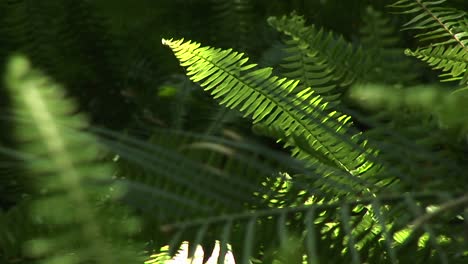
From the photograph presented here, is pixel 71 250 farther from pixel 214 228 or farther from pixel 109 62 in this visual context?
pixel 109 62

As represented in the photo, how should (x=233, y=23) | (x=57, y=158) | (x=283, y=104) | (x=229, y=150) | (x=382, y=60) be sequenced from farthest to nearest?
(x=233, y=23)
(x=382, y=60)
(x=283, y=104)
(x=229, y=150)
(x=57, y=158)

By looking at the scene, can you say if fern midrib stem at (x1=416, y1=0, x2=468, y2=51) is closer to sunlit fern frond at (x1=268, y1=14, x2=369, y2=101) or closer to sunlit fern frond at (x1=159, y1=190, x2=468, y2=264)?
sunlit fern frond at (x1=268, y1=14, x2=369, y2=101)

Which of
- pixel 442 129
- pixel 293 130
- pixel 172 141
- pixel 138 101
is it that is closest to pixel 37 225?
pixel 172 141

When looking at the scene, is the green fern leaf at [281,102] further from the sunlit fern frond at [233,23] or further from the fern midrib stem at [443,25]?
the sunlit fern frond at [233,23]

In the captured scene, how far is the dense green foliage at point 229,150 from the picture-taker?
1.01ft

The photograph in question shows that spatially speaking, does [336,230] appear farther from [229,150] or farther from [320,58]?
[320,58]

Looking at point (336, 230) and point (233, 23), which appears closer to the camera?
point (336, 230)

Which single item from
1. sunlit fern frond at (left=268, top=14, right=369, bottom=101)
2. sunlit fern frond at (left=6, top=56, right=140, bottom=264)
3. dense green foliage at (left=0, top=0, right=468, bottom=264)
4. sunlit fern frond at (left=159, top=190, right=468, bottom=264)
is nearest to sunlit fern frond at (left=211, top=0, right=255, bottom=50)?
dense green foliage at (left=0, top=0, right=468, bottom=264)

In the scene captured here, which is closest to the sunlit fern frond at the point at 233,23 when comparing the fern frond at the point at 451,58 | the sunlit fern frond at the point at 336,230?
the fern frond at the point at 451,58

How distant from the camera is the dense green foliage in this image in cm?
31

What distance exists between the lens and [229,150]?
67 centimetres

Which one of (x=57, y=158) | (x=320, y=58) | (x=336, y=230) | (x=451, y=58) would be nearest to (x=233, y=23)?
(x=320, y=58)

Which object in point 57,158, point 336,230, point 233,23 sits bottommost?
point 336,230

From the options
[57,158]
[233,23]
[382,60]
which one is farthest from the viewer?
[233,23]
